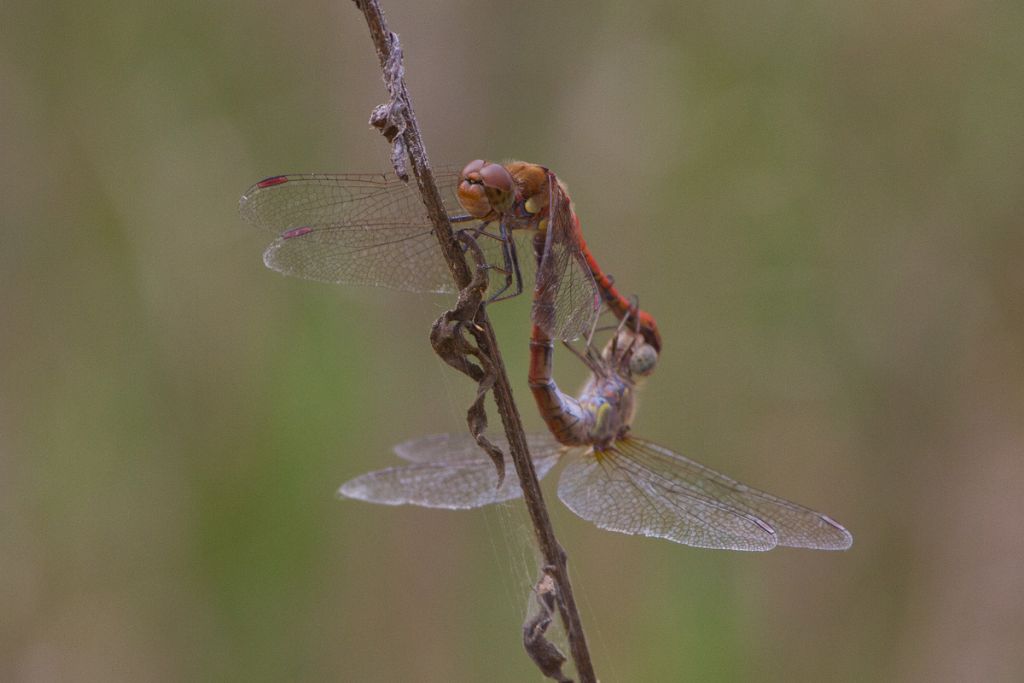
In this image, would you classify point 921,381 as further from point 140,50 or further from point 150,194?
point 140,50

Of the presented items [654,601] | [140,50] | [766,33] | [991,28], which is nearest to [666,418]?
[654,601]

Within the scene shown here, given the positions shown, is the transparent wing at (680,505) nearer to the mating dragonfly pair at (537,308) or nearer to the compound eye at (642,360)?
the mating dragonfly pair at (537,308)

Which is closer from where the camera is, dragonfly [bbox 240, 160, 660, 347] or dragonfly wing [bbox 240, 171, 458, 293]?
dragonfly [bbox 240, 160, 660, 347]

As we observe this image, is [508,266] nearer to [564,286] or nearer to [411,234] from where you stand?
[564,286]

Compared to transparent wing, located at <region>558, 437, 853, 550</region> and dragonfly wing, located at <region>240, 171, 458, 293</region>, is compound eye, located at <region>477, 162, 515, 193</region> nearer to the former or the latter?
dragonfly wing, located at <region>240, 171, 458, 293</region>

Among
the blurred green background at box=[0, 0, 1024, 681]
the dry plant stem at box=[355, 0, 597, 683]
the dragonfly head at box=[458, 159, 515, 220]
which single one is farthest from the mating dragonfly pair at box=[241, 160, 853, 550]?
the dry plant stem at box=[355, 0, 597, 683]

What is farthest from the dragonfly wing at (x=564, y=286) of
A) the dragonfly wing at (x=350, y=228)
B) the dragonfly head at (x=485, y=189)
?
the dragonfly wing at (x=350, y=228)
